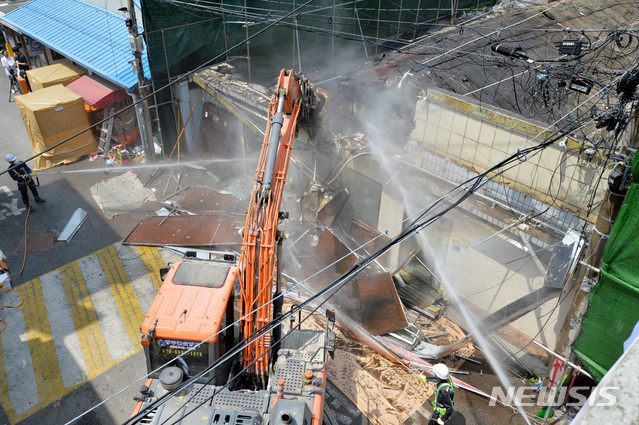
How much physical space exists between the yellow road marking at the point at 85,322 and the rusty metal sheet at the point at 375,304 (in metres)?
5.93

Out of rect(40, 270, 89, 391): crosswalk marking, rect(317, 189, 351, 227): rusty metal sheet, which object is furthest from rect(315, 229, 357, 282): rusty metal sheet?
rect(40, 270, 89, 391): crosswalk marking

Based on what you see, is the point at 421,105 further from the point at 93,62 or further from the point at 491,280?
the point at 93,62

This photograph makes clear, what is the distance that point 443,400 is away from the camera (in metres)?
8.30

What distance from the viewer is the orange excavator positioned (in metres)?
6.84

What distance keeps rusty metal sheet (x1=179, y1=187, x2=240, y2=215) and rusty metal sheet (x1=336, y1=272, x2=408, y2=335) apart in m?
5.45

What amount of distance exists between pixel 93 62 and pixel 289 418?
1821 cm

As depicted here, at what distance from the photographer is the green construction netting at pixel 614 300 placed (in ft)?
23.1

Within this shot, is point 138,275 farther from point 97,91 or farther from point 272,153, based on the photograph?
point 97,91

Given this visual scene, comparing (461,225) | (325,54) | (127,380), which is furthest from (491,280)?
(325,54)

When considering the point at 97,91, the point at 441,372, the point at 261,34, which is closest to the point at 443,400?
the point at 441,372

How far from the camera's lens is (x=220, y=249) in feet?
46.3

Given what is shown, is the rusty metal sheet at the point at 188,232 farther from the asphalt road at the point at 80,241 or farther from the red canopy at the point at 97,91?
the red canopy at the point at 97,91

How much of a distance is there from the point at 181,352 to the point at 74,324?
19.1 ft

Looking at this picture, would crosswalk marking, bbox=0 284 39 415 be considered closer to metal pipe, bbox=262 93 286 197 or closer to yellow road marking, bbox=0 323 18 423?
yellow road marking, bbox=0 323 18 423
